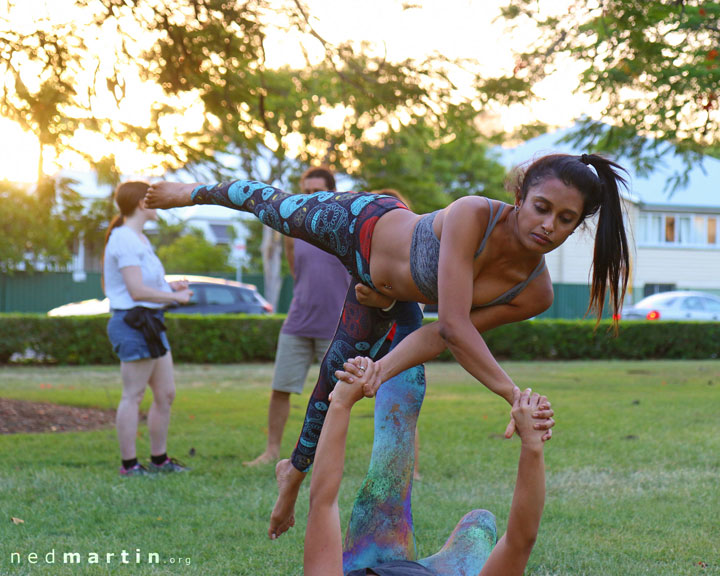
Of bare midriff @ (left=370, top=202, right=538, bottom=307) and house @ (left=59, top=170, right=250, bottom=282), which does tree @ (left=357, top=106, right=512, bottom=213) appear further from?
house @ (left=59, top=170, right=250, bottom=282)

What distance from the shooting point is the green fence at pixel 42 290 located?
23.8 meters

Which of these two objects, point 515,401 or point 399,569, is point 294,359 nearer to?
point 399,569

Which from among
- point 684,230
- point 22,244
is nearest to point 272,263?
point 22,244

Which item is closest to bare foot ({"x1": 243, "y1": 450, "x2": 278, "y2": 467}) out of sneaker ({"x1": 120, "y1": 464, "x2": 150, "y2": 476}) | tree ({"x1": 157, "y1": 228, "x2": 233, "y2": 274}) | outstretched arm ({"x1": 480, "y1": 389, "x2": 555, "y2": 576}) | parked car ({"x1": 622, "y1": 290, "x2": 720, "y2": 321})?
sneaker ({"x1": 120, "y1": 464, "x2": 150, "y2": 476})

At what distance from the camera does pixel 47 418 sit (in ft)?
26.7

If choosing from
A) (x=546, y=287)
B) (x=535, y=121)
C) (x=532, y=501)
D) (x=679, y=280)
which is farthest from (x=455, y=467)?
(x=679, y=280)

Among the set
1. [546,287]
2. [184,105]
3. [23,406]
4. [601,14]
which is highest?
[601,14]

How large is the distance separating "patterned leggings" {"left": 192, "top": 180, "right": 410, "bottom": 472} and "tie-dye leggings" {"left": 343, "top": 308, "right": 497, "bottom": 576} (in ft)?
1.36

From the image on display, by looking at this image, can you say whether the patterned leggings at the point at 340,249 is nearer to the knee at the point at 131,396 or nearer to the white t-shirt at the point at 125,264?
the white t-shirt at the point at 125,264

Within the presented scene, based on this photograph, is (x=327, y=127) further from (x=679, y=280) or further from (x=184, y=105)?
(x=679, y=280)

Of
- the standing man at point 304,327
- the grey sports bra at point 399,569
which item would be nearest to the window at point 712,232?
the standing man at point 304,327

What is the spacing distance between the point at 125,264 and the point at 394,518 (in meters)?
3.09

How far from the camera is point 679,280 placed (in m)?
35.7

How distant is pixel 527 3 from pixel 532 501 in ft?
24.9
